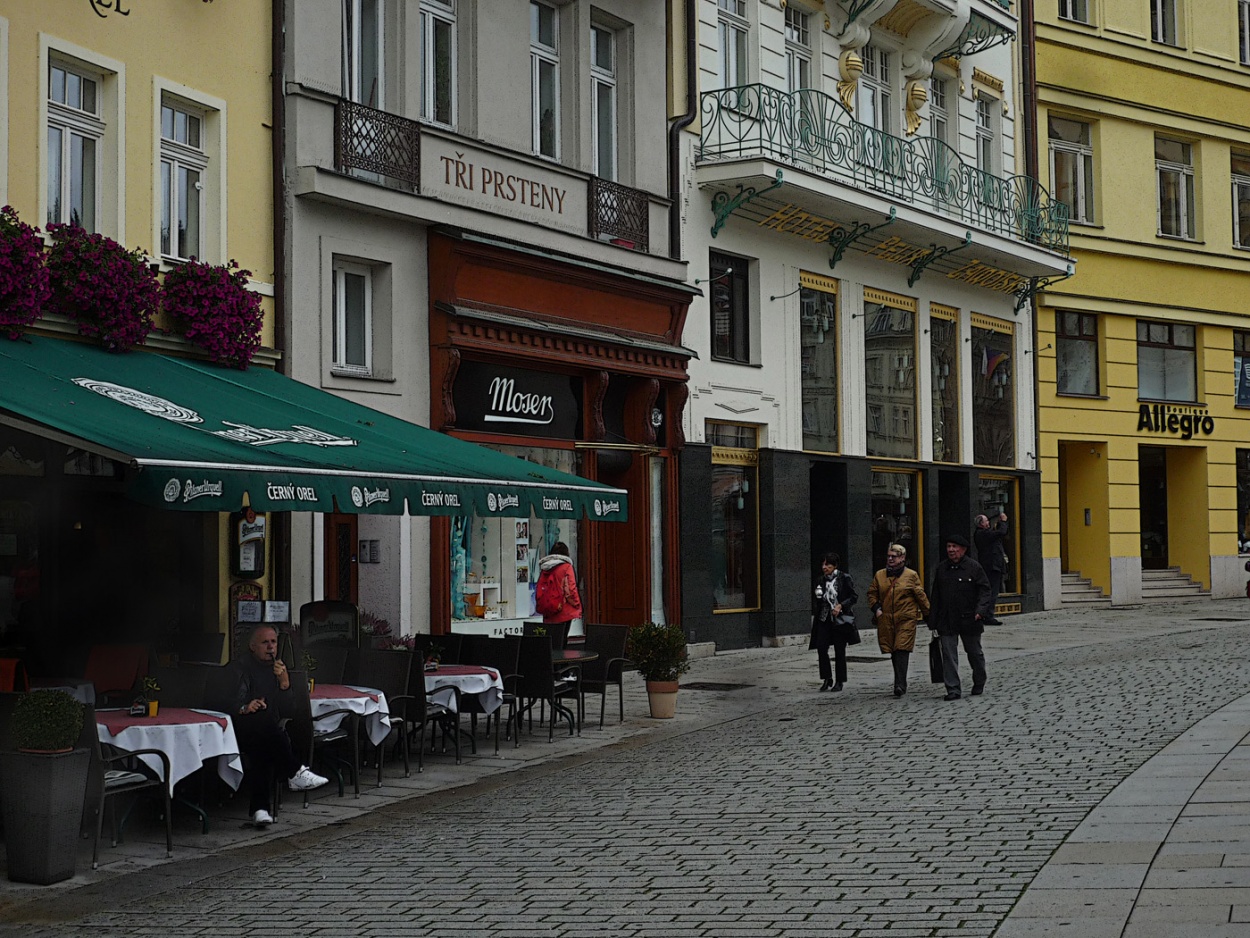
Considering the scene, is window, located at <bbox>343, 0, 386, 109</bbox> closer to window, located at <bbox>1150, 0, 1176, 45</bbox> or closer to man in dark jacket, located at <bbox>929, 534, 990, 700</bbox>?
man in dark jacket, located at <bbox>929, 534, 990, 700</bbox>

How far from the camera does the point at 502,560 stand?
63.6 feet

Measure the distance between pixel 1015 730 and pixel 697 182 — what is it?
11.0m

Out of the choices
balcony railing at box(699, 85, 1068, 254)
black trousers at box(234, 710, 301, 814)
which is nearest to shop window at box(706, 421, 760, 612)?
balcony railing at box(699, 85, 1068, 254)

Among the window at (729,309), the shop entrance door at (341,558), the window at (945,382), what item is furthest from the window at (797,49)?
the shop entrance door at (341,558)

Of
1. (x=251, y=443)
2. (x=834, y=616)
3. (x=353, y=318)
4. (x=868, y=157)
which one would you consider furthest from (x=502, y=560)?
(x=868, y=157)

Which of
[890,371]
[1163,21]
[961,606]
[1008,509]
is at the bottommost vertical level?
[961,606]

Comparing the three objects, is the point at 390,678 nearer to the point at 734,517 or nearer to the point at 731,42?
the point at 734,517

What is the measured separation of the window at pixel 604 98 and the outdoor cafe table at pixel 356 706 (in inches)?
413

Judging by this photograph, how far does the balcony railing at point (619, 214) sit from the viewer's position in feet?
67.0

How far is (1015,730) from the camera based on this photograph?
13.8 metres

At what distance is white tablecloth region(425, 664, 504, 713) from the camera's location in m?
13.3

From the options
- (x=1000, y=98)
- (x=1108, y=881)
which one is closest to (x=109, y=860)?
(x=1108, y=881)

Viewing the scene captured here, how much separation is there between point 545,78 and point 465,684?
943cm

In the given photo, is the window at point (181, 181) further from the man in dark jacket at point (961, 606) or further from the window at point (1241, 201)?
the window at point (1241, 201)
